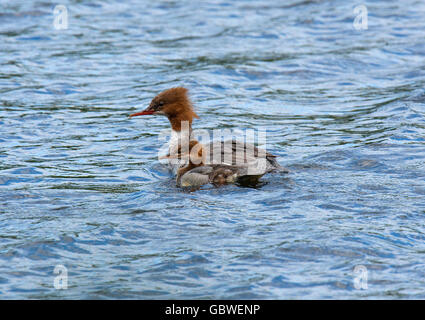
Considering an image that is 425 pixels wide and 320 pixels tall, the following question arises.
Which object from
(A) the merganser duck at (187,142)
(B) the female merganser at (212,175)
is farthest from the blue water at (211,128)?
(A) the merganser duck at (187,142)

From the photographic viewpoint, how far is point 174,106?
9484 millimetres

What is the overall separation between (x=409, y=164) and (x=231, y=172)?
226 centimetres

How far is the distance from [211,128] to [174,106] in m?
1.57

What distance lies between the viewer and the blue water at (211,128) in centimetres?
610

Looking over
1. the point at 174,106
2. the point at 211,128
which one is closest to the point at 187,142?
the point at 174,106

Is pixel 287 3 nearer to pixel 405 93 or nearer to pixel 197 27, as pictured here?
pixel 197 27

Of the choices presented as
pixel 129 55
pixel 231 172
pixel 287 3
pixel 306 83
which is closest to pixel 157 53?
pixel 129 55

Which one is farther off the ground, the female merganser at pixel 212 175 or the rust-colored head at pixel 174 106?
the rust-colored head at pixel 174 106

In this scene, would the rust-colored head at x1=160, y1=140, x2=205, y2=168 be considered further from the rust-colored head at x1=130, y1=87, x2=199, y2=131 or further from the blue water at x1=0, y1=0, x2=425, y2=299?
the rust-colored head at x1=130, y1=87, x2=199, y2=131

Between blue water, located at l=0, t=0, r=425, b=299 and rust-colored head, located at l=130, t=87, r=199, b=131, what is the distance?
2.21 feet

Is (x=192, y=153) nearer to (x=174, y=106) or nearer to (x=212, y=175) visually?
(x=212, y=175)

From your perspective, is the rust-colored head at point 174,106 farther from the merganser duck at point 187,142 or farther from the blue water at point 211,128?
the blue water at point 211,128

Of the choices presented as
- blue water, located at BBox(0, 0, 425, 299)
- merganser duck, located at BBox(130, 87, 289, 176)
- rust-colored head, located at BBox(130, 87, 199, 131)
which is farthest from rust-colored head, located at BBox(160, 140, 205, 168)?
rust-colored head, located at BBox(130, 87, 199, 131)

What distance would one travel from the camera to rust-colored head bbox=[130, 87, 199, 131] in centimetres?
941
